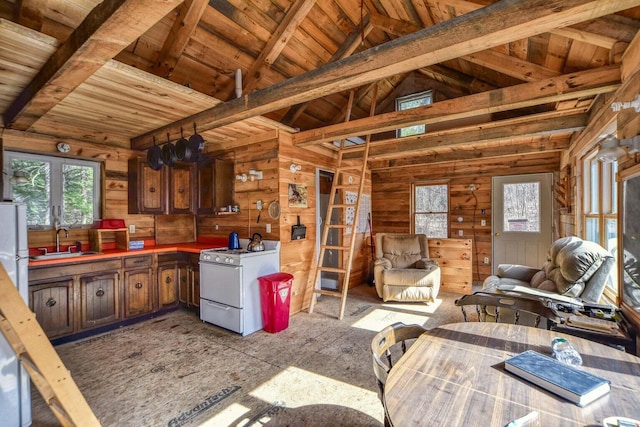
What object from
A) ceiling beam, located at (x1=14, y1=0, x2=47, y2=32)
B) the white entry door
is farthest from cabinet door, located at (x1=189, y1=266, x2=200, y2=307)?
the white entry door

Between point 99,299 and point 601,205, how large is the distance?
5.50 meters

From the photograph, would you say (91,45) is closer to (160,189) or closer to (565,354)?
(160,189)

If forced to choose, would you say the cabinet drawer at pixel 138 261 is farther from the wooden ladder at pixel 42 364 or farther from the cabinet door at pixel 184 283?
the wooden ladder at pixel 42 364

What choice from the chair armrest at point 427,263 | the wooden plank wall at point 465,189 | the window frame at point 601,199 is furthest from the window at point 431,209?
the window frame at point 601,199

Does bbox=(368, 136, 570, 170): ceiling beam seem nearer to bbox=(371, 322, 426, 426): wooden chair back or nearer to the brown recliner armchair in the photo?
the brown recliner armchair

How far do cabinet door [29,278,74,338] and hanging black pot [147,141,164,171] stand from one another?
5.07 ft

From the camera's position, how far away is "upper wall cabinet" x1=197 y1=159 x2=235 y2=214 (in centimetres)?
430

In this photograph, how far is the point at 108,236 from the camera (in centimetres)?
397

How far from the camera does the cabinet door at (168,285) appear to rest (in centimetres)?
399

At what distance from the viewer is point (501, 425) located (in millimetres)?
898

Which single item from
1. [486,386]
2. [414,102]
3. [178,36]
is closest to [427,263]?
[414,102]

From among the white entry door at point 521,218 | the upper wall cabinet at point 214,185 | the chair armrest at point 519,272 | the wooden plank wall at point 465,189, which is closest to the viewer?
the chair armrest at point 519,272

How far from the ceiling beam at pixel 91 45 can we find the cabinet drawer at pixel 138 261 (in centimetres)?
179

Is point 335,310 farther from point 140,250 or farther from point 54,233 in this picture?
point 54,233
